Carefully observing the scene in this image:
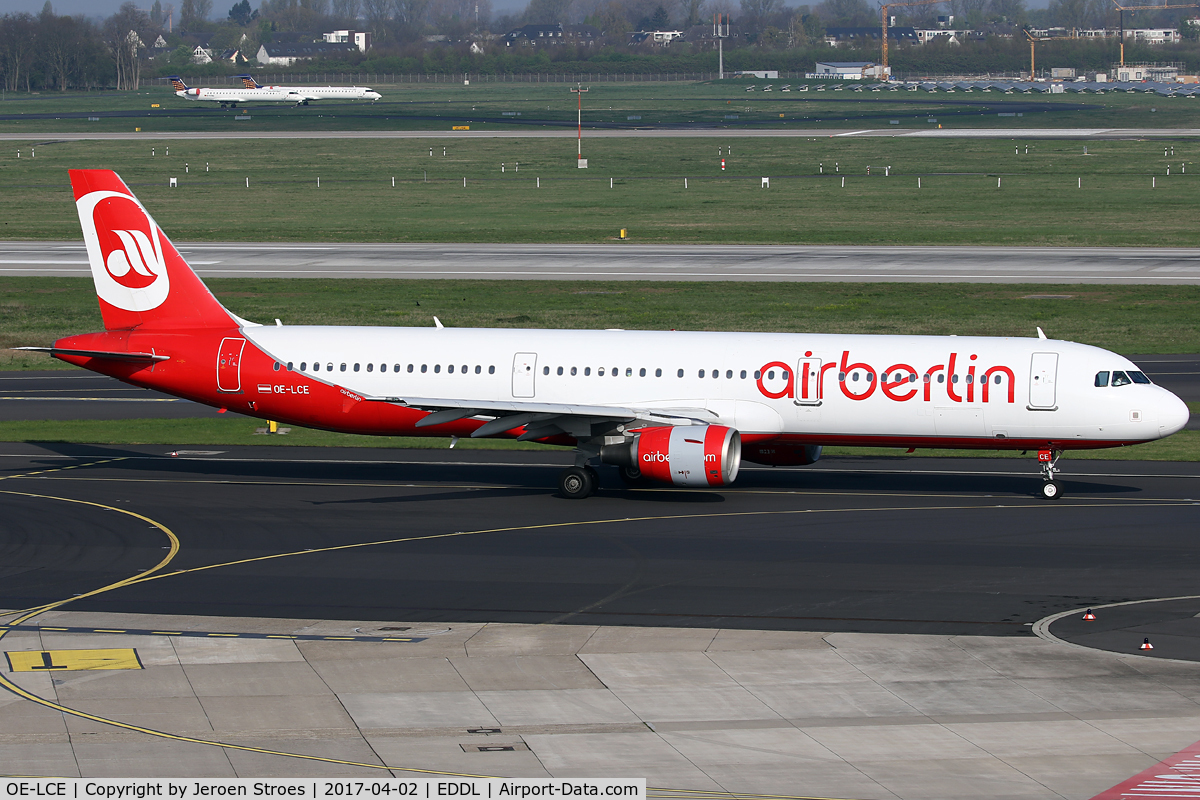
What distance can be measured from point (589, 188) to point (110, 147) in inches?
2697

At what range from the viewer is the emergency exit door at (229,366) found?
135ft

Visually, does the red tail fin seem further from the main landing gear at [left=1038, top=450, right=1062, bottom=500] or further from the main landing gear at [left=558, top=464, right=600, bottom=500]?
the main landing gear at [left=1038, top=450, right=1062, bottom=500]

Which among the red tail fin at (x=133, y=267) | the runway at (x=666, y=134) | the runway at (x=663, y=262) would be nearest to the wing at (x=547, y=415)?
the red tail fin at (x=133, y=267)

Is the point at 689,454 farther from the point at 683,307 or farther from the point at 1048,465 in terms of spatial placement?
the point at 683,307

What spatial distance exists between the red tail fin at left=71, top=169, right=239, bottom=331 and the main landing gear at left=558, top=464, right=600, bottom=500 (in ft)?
37.1

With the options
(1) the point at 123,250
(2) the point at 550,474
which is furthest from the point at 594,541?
(1) the point at 123,250

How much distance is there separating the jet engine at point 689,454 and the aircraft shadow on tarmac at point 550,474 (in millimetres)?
2366

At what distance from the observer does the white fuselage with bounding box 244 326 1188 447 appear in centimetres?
3775

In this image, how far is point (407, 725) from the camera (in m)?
22.0

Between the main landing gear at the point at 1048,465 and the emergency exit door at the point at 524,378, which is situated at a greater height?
the emergency exit door at the point at 524,378

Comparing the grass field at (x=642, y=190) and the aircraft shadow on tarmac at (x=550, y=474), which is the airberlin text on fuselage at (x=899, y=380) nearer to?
the aircraft shadow on tarmac at (x=550, y=474)

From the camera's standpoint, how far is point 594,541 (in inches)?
1355

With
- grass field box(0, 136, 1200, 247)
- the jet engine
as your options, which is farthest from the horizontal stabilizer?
grass field box(0, 136, 1200, 247)

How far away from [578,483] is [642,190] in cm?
9093
